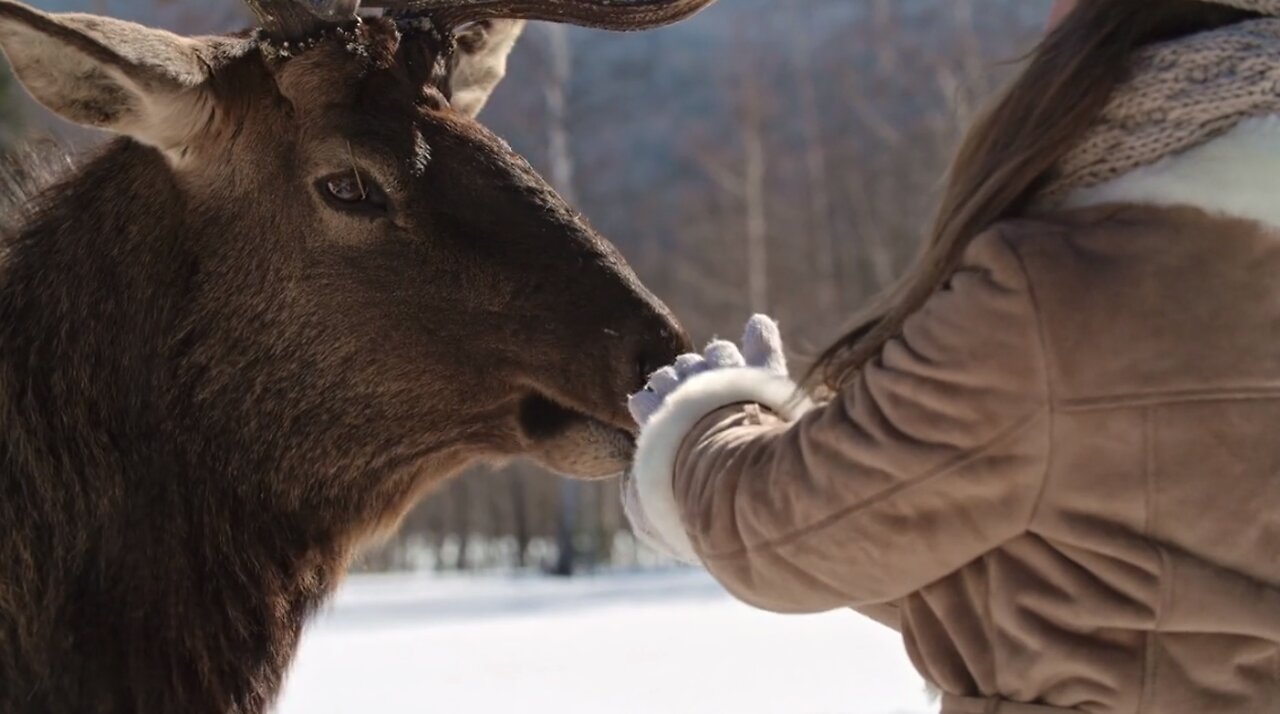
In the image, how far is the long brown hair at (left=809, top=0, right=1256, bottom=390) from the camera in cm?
192

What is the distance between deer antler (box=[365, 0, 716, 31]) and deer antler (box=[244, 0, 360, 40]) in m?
0.18

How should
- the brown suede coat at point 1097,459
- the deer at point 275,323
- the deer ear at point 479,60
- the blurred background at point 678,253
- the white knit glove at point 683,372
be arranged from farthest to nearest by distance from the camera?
the blurred background at point 678,253 < the deer ear at point 479,60 < the deer at point 275,323 < the white knit glove at point 683,372 < the brown suede coat at point 1097,459

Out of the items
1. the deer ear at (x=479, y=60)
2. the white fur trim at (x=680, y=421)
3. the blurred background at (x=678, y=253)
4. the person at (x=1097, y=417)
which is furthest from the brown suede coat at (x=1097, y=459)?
the blurred background at (x=678, y=253)

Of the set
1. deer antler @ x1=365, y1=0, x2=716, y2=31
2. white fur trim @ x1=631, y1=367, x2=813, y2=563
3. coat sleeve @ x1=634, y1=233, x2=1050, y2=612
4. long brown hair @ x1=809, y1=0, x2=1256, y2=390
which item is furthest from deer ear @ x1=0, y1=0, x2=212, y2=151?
long brown hair @ x1=809, y1=0, x2=1256, y2=390

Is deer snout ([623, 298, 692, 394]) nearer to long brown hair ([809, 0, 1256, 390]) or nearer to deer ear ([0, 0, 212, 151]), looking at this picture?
long brown hair ([809, 0, 1256, 390])

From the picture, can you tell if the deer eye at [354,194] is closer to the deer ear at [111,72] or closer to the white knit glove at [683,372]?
the deer ear at [111,72]

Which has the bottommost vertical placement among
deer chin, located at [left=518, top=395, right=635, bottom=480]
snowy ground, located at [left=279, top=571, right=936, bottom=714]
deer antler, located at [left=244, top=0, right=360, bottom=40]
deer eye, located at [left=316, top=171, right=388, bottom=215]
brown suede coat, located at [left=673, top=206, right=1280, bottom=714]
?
snowy ground, located at [left=279, top=571, right=936, bottom=714]

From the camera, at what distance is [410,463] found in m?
3.18

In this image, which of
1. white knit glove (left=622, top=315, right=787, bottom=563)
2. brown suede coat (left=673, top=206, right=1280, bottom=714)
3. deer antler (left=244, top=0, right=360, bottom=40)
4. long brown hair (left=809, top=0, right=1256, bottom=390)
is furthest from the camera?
deer antler (left=244, top=0, right=360, bottom=40)

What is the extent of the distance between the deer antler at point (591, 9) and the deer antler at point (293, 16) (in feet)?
0.58

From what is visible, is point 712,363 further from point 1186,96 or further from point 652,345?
point 1186,96

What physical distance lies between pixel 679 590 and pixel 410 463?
431 inches

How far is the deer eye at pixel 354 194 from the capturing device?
3.13 metres

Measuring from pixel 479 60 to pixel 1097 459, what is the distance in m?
2.47
